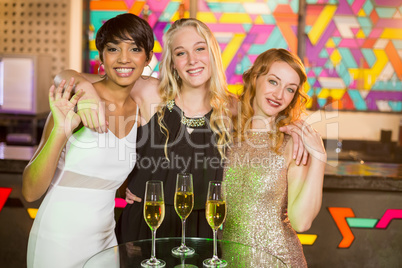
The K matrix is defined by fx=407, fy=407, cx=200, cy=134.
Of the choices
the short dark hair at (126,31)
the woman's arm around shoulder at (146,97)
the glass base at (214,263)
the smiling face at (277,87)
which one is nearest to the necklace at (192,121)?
the woman's arm around shoulder at (146,97)

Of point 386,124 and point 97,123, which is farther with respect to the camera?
point 386,124

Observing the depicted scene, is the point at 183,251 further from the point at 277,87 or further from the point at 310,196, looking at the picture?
the point at 277,87

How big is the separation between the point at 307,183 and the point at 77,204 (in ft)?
3.52

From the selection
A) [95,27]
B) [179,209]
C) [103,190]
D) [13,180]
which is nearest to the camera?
[179,209]

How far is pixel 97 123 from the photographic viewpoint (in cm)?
177

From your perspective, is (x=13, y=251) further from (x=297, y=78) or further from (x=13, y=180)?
(x=297, y=78)

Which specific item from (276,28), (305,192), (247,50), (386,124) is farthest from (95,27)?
(305,192)

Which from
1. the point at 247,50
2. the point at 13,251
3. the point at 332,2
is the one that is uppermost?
the point at 332,2

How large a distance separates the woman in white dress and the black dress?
0.16 metres

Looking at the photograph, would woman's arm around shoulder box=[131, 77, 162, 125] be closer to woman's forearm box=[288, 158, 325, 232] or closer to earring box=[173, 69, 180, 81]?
earring box=[173, 69, 180, 81]

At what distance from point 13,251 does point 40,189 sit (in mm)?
1068

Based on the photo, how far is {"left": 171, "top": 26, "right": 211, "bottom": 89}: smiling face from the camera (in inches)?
81.0

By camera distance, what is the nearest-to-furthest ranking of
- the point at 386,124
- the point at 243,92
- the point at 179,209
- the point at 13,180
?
the point at 179,209 → the point at 243,92 → the point at 13,180 → the point at 386,124

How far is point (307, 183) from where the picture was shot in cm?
192
